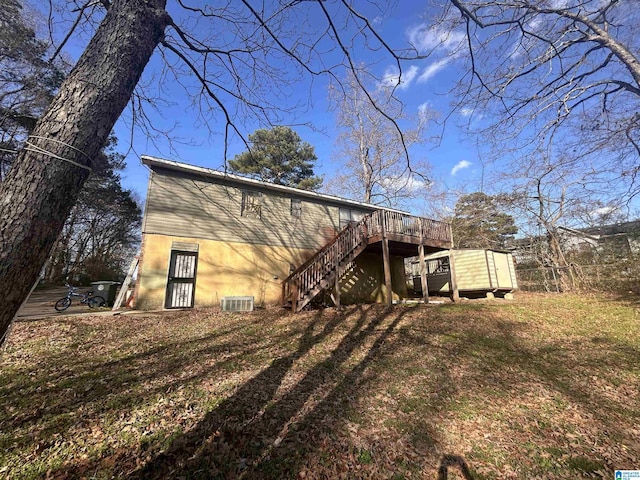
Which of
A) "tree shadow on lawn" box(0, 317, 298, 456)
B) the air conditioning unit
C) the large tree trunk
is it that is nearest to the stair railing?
the air conditioning unit

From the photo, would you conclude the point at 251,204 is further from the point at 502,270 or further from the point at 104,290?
the point at 502,270

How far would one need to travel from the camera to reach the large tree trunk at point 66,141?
48.8 inches

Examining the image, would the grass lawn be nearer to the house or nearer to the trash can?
the house

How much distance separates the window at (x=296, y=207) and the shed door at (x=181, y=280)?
4699 millimetres

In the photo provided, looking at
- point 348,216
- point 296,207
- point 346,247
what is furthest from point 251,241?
point 348,216

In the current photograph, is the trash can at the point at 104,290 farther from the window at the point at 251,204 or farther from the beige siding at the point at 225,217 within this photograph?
the window at the point at 251,204

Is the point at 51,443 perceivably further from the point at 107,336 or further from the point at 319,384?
the point at 107,336

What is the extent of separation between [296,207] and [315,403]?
32.1ft

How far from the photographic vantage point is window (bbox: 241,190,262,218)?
1138 cm

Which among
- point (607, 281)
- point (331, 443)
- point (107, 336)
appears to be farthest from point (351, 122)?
point (331, 443)

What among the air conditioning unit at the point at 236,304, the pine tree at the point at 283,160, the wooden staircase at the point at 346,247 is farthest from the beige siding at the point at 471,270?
the pine tree at the point at 283,160

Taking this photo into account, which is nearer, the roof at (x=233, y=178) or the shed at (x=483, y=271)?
the roof at (x=233, y=178)

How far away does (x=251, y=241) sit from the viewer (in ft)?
36.9

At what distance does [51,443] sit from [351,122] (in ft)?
63.7
